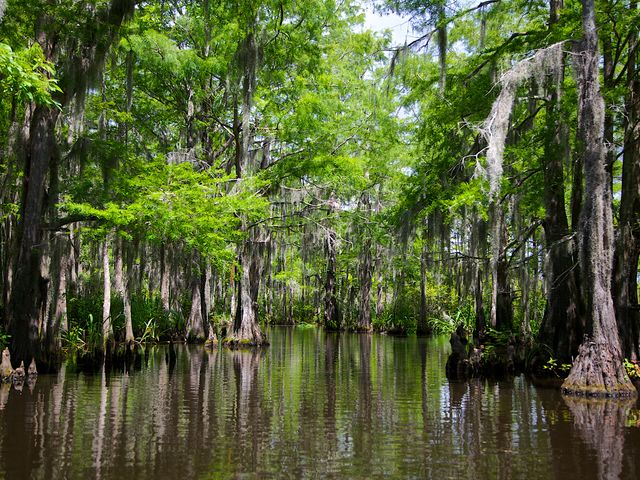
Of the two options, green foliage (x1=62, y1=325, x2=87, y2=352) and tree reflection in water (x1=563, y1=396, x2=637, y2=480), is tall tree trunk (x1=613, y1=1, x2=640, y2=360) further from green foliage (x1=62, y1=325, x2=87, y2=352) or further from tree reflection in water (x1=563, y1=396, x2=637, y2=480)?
green foliage (x1=62, y1=325, x2=87, y2=352)

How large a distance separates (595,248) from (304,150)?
1365 cm

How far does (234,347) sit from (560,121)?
14.1m

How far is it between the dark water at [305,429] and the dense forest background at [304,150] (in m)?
2.27

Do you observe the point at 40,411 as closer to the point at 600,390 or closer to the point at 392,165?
the point at 600,390

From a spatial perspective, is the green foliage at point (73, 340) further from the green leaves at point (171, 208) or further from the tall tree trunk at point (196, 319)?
the tall tree trunk at point (196, 319)

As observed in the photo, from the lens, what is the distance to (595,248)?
10094 millimetres

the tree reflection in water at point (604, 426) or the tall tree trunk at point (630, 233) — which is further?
the tall tree trunk at point (630, 233)

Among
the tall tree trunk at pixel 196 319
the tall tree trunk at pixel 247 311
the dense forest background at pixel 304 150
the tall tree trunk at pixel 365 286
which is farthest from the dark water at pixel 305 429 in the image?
the tall tree trunk at pixel 365 286

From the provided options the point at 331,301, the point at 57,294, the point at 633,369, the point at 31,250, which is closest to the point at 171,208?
the point at 31,250

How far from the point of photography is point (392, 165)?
3055 centimetres

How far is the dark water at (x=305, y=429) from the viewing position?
5.73 meters

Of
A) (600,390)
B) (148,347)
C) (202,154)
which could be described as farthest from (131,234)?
(600,390)

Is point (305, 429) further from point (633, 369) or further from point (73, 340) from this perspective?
point (73, 340)

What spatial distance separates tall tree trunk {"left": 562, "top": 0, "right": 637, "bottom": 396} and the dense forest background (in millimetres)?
Result: 39
